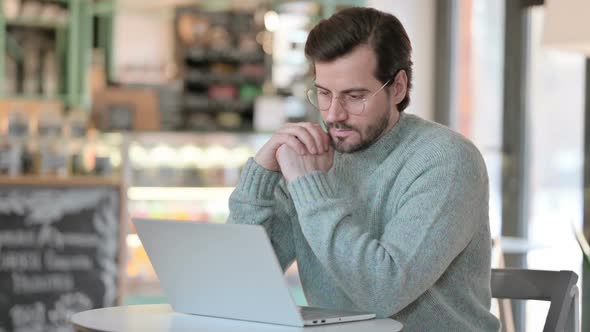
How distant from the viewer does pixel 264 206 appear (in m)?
2.12

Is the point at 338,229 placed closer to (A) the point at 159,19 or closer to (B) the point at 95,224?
(B) the point at 95,224

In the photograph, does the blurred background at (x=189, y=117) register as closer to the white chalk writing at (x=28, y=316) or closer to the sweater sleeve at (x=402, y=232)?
the white chalk writing at (x=28, y=316)

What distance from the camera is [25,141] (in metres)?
4.99

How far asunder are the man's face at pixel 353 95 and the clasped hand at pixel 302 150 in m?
0.05

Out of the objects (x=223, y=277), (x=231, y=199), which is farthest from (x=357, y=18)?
(x=223, y=277)

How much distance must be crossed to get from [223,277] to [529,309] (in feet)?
10.1

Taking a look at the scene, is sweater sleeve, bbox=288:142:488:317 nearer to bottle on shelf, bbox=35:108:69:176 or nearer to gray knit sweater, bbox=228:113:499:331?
gray knit sweater, bbox=228:113:499:331

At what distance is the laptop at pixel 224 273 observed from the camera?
63.0 inches

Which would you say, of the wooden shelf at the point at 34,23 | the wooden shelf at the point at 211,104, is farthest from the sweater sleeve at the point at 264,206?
the wooden shelf at the point at 34,23

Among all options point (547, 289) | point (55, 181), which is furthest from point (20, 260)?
point (547, 289)

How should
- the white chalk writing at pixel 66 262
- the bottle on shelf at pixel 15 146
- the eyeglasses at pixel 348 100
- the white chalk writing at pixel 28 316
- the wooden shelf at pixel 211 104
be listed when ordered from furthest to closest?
the wooden shelf at pixel 211 104
the bottle on shelf at pixel 15 146
the white chalk writing at pixel 66 262
the white chalk writing at pixel 28 316
the eyeglasses at pixel 348 100

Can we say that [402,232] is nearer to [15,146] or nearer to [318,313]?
[318,313]

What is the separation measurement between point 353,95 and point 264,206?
0.31m

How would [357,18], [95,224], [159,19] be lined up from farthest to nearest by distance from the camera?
[159,19]
[95,224]
[357,18]
